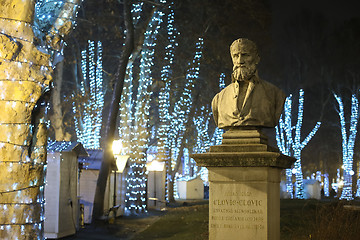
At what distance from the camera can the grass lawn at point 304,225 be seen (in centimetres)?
1155

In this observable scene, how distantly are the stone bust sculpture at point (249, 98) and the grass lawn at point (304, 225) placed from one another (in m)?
4.03

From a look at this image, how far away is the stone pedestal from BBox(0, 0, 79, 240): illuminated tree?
4954 mm

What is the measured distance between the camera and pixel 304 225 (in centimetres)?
1602

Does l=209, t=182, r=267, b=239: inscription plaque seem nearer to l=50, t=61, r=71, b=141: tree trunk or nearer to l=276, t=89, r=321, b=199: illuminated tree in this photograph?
l=50, t=61, r=71, b=141: tree trunk

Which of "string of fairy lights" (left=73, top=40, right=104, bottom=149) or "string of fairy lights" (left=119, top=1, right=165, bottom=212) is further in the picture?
"string of fairy lights" (left=73, top=40, right=104, bottom=149)

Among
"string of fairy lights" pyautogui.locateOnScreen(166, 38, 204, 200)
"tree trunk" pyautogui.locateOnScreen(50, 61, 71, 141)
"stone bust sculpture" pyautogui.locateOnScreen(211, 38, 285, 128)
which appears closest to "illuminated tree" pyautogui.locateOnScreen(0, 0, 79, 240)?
"stone bust sculpture" pyautogui.locateOnScreen(211, 38, 285, 128)

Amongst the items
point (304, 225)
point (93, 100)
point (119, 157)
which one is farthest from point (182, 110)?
point (304, 225)

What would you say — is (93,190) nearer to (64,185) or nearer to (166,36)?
(64,185)

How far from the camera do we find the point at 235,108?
8562 mm

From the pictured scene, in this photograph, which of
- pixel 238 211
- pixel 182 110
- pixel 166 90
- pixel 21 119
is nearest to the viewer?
pixel 238 211

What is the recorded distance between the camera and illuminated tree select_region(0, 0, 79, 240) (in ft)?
38.3

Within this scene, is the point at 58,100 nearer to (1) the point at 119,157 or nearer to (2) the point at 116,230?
(1) the point at 119,157

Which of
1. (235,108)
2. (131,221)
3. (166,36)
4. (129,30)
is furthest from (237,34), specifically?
(235,108)

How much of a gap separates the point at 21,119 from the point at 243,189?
577 centimetres
